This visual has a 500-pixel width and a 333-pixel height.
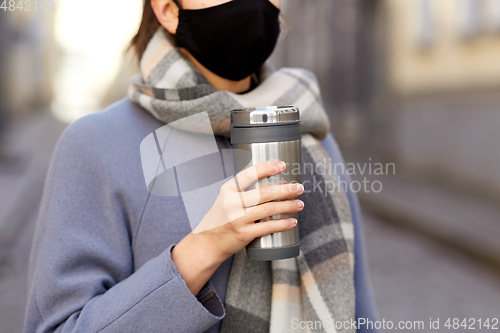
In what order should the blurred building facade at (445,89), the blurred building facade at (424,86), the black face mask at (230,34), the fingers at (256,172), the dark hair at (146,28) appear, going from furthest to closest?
the blurred building facade at (424,86) < the blurred building facade at (445,89) < the dark hair at (146,28) < the black face mask at (230,34) < the fingers at (256,172)

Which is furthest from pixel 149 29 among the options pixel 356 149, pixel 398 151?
pixel 356 149

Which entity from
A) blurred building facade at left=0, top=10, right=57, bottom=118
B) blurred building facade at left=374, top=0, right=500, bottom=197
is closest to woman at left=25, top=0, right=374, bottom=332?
blurred building facade at left=374, top=0, right=500, bottom=197

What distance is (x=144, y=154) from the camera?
130cm

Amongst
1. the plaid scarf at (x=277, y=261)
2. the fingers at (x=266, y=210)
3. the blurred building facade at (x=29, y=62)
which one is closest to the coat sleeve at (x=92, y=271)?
the plaid scarf at (x=277, y=261)

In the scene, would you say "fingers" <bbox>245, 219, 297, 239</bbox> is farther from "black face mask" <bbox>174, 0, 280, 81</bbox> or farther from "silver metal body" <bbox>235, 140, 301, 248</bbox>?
"black face mask" <bbox>174, 0, 280, 81</bbox>

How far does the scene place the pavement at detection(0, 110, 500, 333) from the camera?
4090 millimetres

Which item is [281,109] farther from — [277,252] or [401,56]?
[401,56]

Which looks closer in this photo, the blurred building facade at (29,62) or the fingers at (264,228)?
the fingers at (264,228)

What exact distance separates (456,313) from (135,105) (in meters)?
3.55

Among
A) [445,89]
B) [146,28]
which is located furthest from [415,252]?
[146,28]

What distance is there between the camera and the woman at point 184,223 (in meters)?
1.11

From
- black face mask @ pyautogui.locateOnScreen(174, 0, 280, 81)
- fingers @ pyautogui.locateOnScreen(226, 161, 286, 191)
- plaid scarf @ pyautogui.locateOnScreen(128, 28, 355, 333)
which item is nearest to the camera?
fingers @ pyautogui.locateOnScreen(226, 161, 286, 191)

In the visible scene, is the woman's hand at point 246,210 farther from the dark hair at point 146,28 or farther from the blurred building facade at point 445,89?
the blurred building facade at point 445,89

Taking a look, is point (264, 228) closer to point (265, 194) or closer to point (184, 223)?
point (265, 194)
